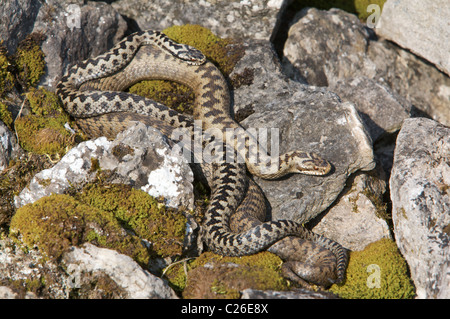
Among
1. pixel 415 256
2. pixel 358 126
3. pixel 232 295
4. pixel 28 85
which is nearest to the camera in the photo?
pixel 232 295

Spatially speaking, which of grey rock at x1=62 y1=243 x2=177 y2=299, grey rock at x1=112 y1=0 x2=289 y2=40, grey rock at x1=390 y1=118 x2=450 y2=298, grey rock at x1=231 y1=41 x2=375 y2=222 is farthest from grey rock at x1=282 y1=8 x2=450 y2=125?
grey rock at x1=62 y1=243 x2=177 y2=299

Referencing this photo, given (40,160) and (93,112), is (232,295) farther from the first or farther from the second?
(93,112)

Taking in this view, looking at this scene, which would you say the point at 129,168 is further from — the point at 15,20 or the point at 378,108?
the point at 378,108

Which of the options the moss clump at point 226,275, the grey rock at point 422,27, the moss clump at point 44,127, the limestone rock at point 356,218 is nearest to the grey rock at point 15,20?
the moss clump at point 44,127

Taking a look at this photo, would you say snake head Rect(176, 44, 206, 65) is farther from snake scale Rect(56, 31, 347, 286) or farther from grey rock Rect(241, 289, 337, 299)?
grey rock Rect(241, 289, 337, 299)

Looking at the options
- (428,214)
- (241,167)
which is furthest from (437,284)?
(241,167)

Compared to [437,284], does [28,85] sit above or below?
below

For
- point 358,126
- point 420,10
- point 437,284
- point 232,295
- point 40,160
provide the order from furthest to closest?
point 420,10 → point 358,126 → point 40,160 → point 437,284 → point 232,295
